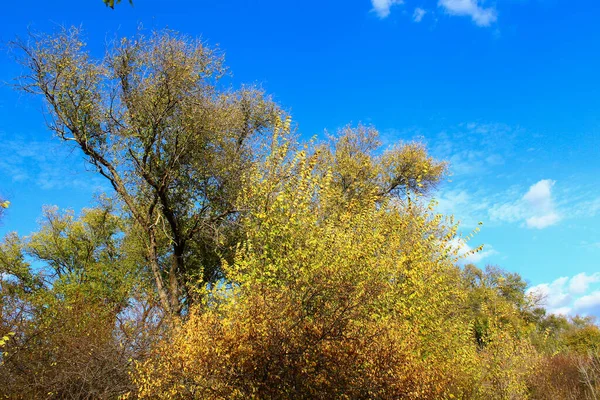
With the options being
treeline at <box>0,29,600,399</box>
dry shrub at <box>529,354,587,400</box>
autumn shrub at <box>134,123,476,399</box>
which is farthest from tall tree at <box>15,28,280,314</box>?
dry shrub at <box>529,354,587,400</box>

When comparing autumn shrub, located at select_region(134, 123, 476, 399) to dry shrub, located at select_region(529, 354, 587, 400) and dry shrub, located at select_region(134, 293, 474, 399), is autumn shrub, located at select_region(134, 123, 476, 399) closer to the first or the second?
dry shrub, located at select_region(134, 293, 474, 399)

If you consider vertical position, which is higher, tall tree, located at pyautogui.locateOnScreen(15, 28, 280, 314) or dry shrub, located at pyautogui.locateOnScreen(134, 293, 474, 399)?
tall tree, located at pyautogui.locateOnScreen(15, 28, 280, 314)

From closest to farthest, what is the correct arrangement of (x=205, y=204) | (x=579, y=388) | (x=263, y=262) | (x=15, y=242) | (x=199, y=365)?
(x=199, y=365) → (x=263, y=262) → (x=205, y=204) → (x=579, y=388) → (x=15, y=242)

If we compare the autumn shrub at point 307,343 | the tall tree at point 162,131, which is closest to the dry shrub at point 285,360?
the autumn shrub at point 307,343

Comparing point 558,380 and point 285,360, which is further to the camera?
point 558,380

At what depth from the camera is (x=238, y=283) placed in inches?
579

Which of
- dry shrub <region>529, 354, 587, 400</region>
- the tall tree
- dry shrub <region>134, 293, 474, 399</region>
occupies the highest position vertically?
the tall tree

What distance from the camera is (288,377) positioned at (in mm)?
8648

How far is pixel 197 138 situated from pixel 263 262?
9337 millimetres

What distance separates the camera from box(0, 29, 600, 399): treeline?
28.9 ft

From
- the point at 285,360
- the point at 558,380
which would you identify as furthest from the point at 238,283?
the point at 558,380

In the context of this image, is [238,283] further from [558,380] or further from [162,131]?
[558,380]

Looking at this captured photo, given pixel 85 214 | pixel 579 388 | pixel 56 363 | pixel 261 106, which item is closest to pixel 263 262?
pixel 56 363

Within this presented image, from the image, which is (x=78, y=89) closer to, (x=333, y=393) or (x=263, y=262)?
(x=263, y=262)
